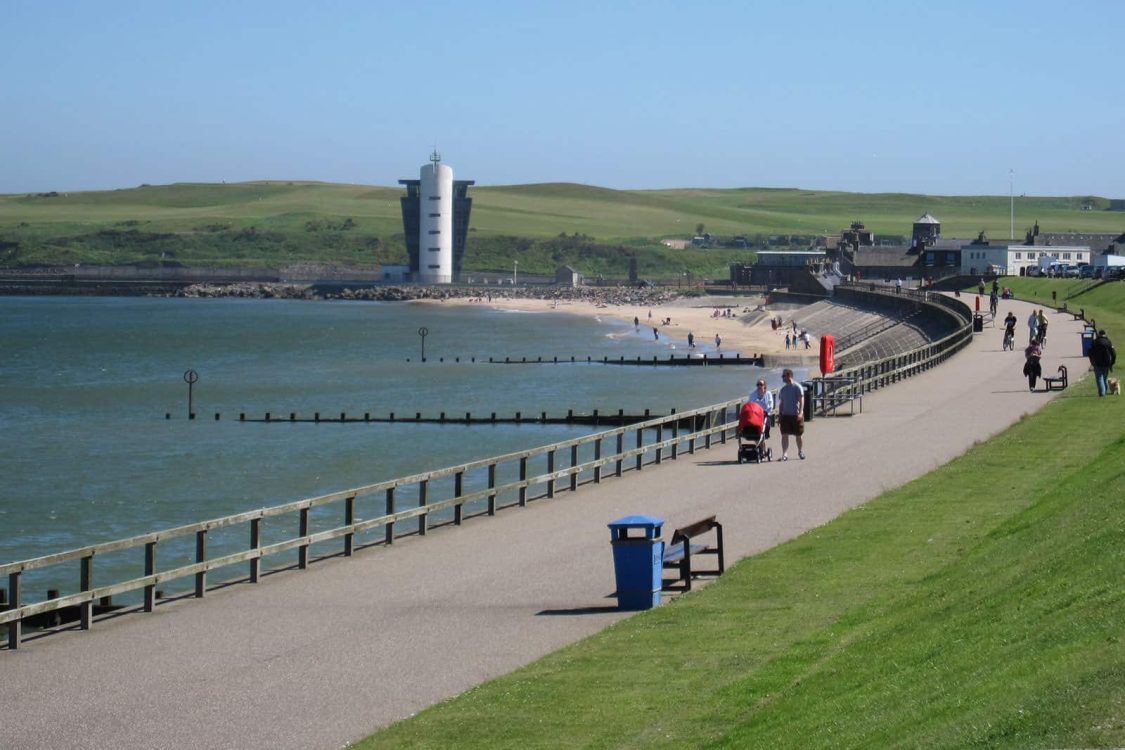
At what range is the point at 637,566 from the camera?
1769 centimetres

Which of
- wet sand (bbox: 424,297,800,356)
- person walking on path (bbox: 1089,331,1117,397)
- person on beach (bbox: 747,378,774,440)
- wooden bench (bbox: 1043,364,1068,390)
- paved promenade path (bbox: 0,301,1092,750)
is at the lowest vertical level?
wet sand (bbox: 424,297,800,356)

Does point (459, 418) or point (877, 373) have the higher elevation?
point (877, 373)

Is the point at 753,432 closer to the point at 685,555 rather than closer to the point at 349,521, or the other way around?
the point at 349,521

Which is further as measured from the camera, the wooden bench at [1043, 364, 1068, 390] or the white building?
the white building

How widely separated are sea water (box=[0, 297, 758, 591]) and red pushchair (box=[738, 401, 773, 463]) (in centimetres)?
1004

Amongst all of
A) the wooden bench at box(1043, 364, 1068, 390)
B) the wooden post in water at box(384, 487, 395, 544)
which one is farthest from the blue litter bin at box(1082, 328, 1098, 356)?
the wooden post in water at box(384, 487, 395, 544)

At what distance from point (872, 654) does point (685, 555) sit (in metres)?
5.58

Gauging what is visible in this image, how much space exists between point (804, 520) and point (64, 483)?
29.7 metres

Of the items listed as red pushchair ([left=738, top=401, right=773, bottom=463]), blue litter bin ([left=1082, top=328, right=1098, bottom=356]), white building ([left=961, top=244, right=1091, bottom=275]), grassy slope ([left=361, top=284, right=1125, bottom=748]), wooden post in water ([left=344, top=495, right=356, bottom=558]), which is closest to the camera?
grassy slope ([left=361, top=284, right=1125, bottom=748])

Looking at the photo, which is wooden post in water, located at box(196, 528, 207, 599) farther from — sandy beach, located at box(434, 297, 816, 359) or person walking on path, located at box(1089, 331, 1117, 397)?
sandy beach, located at box(434, 297, 816, 359)

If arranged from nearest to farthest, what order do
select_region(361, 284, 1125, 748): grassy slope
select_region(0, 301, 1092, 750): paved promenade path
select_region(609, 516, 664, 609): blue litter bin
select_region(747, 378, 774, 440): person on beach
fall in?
select_region(361, 284, 1125, 748): grassy slope → select_region(0, 301, 1092, 750): paved promenade path → select_region(609, 516, 664, 609): blue litter bin → select_region(747, 378, 774, 440): person on beach

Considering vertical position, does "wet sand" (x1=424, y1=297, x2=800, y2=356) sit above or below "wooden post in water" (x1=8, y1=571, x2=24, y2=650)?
below

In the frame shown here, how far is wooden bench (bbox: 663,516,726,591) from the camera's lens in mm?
18578

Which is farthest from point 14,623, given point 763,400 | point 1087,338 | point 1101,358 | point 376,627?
point 1087,338
